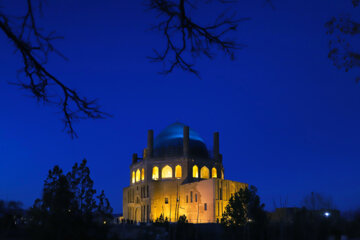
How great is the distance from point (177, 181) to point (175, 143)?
6.09 m

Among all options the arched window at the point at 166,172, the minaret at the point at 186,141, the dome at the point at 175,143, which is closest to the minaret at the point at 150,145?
the dome at the point at 175,143

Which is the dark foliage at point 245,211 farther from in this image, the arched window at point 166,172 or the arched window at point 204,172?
the arched window at point 166,172

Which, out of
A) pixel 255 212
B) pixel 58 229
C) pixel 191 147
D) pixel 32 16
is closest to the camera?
pixel 32 16

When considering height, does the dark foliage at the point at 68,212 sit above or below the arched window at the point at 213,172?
below

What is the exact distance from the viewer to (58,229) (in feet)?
25.7

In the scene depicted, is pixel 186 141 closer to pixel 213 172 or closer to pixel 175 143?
pixel 175 143

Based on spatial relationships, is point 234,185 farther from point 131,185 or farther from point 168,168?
point 131,185

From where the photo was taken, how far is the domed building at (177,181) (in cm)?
4547

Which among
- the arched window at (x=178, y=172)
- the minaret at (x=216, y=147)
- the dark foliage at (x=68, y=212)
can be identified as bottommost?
the dark foliage at (x=68, y=212)

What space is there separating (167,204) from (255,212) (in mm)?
20023

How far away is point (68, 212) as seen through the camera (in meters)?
10.6

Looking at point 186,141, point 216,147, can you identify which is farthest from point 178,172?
point 216,147

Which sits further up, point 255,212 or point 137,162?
point 137,162

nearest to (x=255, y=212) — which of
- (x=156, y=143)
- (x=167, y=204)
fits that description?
(x=167, y=204)
